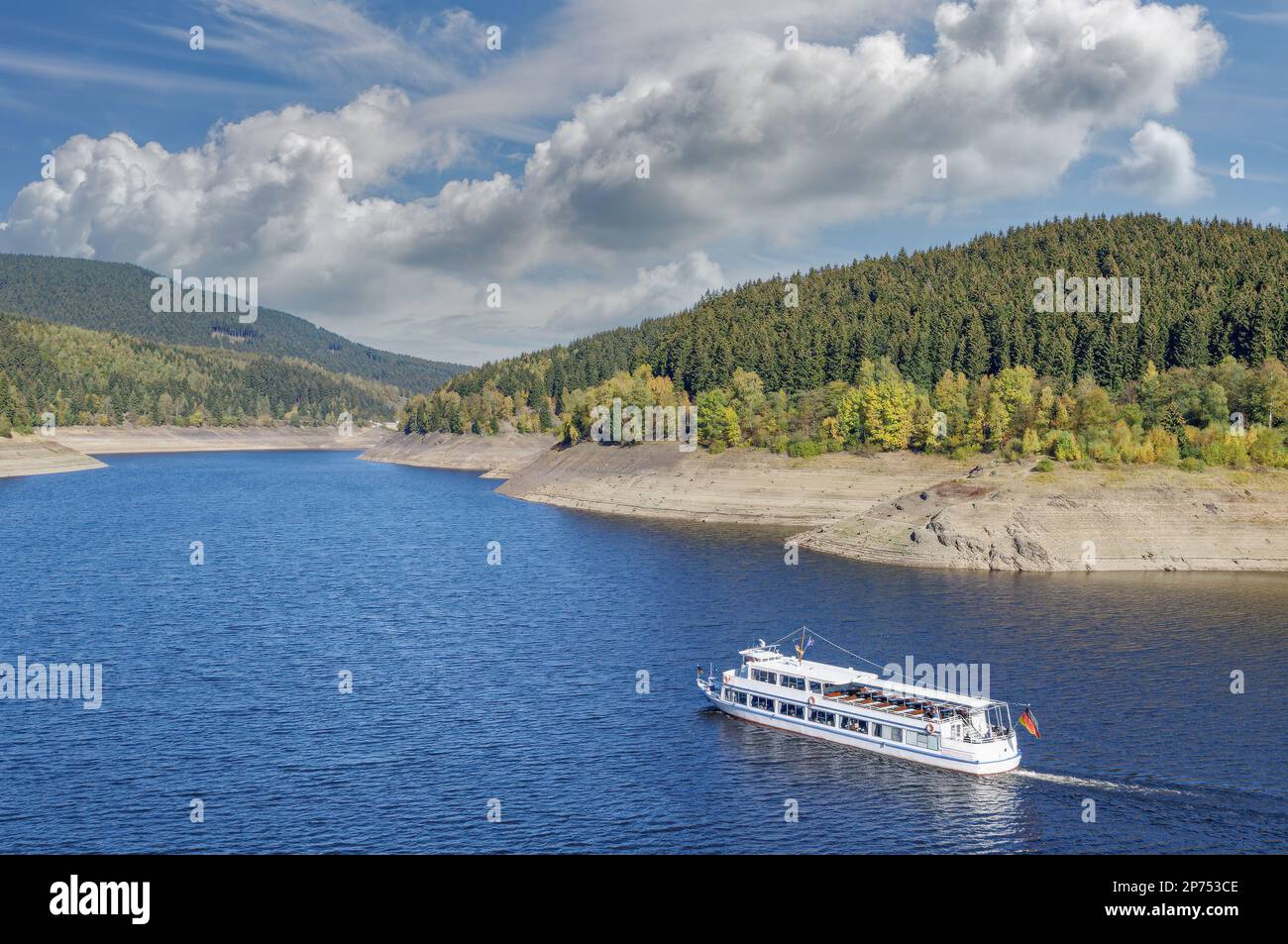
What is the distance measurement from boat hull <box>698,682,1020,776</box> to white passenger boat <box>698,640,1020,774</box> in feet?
0.17

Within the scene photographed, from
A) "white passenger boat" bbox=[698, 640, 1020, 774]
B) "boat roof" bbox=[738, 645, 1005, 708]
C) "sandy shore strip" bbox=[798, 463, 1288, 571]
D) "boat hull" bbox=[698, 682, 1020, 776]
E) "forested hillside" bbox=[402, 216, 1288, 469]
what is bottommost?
"boat hull" bbox=[698, 682, 1020, 776]

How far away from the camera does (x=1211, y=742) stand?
55062mm

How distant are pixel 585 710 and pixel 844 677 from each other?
15800 mm

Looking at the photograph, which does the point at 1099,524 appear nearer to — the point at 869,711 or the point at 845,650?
the point at 845,650

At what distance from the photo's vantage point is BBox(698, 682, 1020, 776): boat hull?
53.6m

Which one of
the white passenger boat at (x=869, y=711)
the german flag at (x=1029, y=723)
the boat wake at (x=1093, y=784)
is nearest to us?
the boat wake at (x=1093, y=784)

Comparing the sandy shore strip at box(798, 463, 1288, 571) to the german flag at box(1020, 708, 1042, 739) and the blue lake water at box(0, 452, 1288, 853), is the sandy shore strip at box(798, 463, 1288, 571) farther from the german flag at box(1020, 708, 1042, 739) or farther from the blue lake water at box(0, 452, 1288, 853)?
the german flag at box(1020, 708, 1042, 739)

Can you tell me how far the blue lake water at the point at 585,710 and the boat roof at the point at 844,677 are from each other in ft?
13.3

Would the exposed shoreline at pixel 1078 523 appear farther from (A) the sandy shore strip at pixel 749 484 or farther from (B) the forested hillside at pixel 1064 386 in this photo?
(A) the sandy shore strip at pixel 749 484

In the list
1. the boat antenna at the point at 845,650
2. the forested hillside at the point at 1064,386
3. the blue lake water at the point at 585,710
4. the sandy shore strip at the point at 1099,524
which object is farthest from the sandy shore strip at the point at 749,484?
the boat antenna at the point at 845,650

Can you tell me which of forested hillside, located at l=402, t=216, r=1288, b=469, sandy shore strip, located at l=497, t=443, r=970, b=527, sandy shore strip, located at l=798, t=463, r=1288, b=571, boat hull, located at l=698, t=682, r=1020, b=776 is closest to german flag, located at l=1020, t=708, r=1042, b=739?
boat hull, located at l=698, t=682, r=1020, b=776

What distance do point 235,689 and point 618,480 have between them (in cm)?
11691

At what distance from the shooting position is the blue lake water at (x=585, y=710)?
150ft
